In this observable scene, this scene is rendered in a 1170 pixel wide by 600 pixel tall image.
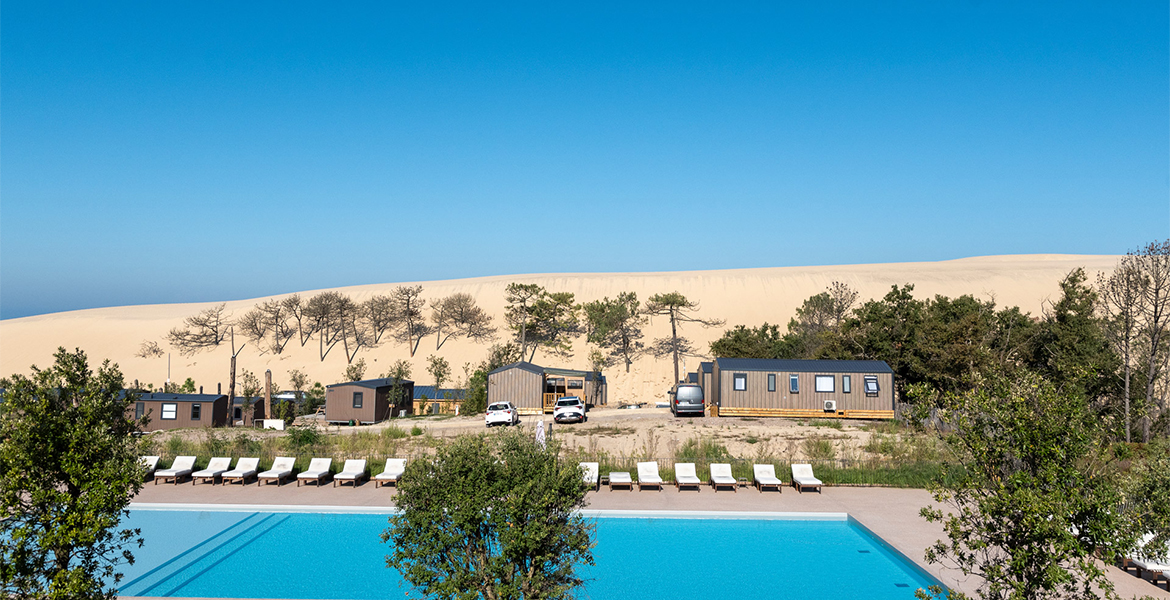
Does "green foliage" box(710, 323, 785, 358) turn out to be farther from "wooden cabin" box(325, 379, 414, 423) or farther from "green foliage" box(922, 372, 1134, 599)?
"green foliage" box(922, 372, 1134, 599)

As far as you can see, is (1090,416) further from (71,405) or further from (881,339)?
(881,339)

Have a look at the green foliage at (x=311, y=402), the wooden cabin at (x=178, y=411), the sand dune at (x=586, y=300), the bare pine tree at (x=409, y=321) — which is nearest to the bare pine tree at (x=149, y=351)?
the sand dune at (x=586, y=300)

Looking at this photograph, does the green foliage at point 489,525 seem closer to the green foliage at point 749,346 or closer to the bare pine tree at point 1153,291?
the bare pine tree at point 1153,291

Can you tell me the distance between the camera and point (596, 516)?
15.9 metres

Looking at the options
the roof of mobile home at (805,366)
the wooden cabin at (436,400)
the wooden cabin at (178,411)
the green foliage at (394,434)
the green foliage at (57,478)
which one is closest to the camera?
the green foliage at (57,478)

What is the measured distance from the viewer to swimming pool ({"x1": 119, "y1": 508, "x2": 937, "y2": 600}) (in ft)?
40.1

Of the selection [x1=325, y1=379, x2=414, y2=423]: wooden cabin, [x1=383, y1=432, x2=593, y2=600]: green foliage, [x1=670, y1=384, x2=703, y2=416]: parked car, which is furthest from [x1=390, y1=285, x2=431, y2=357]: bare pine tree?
[x1=383, y1=432, x2=593, y2=600]: green foliage

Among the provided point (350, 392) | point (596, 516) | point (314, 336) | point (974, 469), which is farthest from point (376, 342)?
point (974, 469)

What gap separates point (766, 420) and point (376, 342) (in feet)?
135

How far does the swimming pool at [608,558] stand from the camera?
481 inches

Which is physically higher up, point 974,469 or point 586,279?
point 586,279

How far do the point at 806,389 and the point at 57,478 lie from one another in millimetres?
29186

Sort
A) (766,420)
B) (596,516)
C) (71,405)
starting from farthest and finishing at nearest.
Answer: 1. (766,420)
2. (596,516)
3. (71,405)

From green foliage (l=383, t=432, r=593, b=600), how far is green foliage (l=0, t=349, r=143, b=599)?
3156 mm
